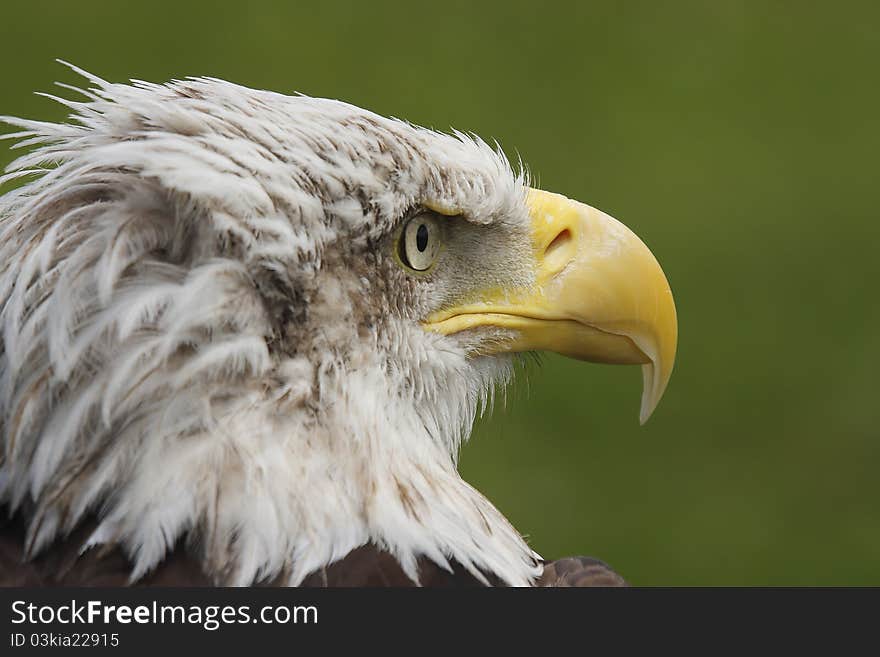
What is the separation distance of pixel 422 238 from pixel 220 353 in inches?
20.0

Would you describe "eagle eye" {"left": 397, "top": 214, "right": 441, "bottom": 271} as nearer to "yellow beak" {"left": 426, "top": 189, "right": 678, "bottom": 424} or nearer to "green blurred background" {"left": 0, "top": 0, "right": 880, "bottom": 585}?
"yellow beak" {"left": 426, "top": 189, "right": 678, "bottom": 424}

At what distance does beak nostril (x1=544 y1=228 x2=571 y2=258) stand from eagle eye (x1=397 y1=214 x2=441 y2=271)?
0.25m

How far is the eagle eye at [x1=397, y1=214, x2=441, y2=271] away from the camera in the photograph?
2.41 meters

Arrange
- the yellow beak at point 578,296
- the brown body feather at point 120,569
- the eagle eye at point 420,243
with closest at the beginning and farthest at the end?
1. the brown body feather at point 120,569
2. the eagle eye at point 420,243
3. the yellow beak at point 578,296

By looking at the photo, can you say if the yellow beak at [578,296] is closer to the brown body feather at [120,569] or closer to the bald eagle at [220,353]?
the bald eagle at [220,353]

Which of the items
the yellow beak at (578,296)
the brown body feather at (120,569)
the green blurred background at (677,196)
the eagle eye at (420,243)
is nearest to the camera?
the brown body feather at (120,569)

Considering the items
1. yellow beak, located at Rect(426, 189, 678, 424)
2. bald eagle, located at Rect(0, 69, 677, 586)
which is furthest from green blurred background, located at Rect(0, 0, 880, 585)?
bald eagle, located at Rect(0, 69, 677, 586)

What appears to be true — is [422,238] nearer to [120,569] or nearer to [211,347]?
[211,347]

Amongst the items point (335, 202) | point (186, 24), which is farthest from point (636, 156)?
point (335, 202)

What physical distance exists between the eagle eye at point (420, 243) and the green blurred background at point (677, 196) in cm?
319

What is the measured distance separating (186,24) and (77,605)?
6.49 m

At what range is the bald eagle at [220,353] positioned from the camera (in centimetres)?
211

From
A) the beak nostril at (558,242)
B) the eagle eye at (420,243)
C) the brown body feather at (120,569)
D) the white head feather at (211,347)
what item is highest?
the beak nostril at (558,242)

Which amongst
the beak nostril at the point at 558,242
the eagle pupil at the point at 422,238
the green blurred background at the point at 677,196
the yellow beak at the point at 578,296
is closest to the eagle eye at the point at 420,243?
the eagle pupil at the point at 422,238
